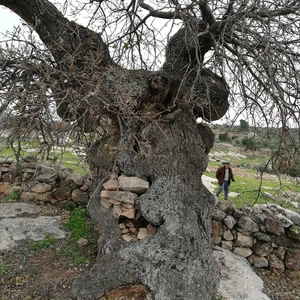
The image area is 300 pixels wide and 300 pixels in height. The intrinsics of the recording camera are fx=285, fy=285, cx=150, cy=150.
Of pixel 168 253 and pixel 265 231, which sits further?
pixel 265 231

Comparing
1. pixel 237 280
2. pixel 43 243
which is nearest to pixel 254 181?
pixel 237 280

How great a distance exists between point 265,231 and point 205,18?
339cm

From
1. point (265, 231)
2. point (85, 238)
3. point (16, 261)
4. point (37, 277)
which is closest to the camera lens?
point (37, 277)

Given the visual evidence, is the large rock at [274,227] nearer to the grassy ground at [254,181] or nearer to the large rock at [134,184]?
the grassy ground at [254,181]

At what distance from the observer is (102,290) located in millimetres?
2863

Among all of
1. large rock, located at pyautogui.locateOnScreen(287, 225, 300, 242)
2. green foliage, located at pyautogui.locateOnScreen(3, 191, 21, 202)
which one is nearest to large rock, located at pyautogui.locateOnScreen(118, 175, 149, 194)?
large rock, located at pyautogui.locateOnScreen(287, 225, 300, 242)

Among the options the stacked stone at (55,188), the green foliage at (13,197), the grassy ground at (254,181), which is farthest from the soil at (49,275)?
the green foliage at (13,197)

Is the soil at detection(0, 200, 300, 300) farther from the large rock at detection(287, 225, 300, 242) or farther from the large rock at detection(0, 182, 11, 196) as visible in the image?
the large rock at detection(0, 182, 11, 196)

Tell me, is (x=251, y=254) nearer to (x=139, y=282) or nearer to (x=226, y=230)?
(x=226, y=230)

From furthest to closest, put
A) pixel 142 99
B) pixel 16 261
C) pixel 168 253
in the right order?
pixel 142 99 < pixel 16 261 < pixel 168 253

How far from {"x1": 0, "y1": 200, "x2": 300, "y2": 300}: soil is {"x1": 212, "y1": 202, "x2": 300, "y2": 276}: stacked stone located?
17 centimetres

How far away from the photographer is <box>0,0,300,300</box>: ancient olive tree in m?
2.90

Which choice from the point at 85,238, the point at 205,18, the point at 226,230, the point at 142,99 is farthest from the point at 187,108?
the point at 85,238

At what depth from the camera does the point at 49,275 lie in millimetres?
3354
